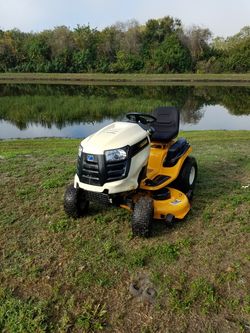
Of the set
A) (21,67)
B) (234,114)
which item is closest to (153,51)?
(21,67)

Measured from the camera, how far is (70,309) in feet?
11.4

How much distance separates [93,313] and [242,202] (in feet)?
10.1

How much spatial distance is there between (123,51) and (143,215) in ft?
201

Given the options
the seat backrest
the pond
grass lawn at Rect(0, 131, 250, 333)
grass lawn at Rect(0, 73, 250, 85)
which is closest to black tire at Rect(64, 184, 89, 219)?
grass lawn at Rect(0, 131, 250, 333)

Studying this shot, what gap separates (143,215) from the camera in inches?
173

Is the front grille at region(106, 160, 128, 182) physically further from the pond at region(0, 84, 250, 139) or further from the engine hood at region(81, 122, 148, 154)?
the pond at region(0, 84, 250, 139)

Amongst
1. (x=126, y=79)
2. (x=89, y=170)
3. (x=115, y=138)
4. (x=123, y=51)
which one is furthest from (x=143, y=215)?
(x=123, y=51)

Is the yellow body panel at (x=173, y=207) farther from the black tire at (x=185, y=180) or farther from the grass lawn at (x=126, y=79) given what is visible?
the grass lawn at (x=126, y=79)

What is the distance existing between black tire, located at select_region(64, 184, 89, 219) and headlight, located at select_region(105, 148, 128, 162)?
31.5 inches

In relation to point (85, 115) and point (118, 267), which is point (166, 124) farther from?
point (85, 115)

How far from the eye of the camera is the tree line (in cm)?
5972

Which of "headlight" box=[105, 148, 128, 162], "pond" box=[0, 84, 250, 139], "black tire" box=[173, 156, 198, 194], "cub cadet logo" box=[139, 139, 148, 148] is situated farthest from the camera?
"pond" box=[0, 84, 250, 139]

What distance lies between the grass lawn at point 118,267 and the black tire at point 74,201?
0.14 m

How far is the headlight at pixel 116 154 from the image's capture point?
4281 millimetres
